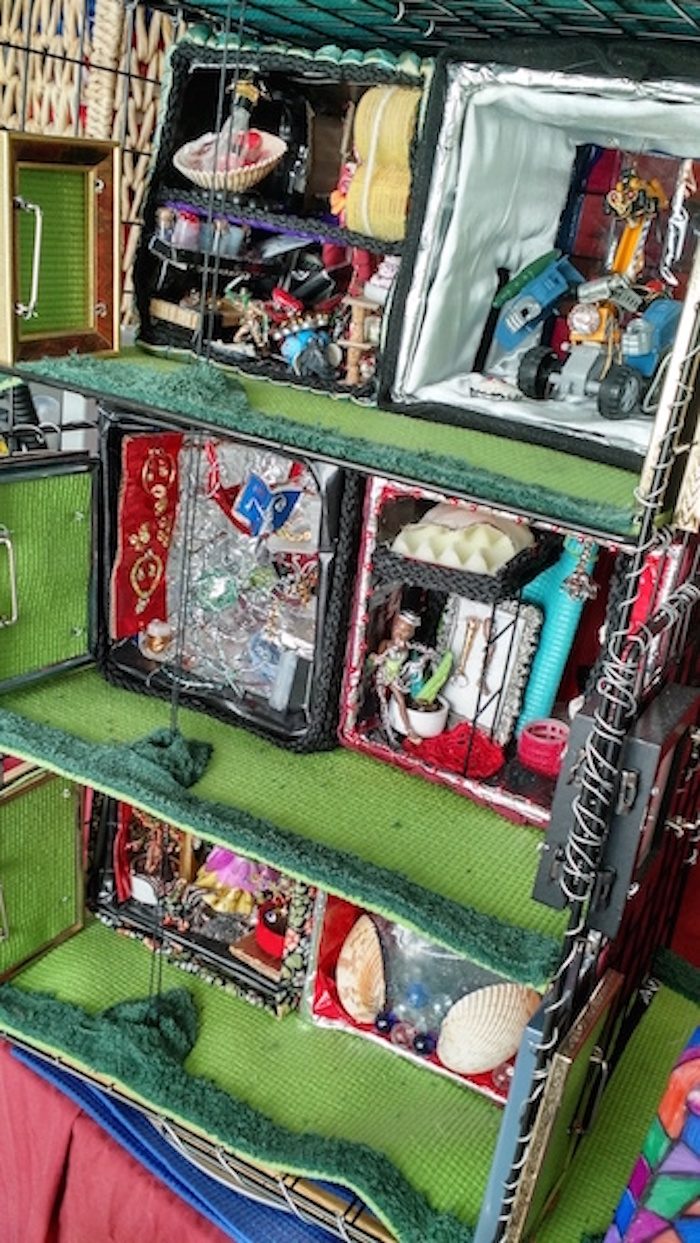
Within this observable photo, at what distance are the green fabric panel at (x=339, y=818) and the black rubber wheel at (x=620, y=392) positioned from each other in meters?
0.45

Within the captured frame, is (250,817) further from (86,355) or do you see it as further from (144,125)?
(144,125)

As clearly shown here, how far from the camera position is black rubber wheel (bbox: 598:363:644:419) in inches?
38.9

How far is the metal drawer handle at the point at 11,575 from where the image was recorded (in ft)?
4.13

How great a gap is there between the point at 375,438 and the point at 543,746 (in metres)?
0.40

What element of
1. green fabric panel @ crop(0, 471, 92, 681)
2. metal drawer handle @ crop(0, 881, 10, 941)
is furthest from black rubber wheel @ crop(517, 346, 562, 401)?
metal drawer handle @ crop(0, 881, 10, 941)

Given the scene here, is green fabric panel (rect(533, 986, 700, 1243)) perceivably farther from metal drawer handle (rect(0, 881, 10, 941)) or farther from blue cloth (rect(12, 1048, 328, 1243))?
metal drawer handle (rect(0, 881, 10, 941))

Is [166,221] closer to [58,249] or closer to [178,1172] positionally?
[58,249]

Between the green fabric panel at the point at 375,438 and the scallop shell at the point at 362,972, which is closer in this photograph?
the green fabric panel at the point at 375,438

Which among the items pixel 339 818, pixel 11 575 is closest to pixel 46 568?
pixel 11 575

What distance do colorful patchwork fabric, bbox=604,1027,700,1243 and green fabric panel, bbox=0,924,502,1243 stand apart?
10.0 inches

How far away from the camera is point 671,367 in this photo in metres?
0.75

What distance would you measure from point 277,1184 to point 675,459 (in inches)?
33.9

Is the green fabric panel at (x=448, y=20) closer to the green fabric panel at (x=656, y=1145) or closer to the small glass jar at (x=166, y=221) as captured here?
the small glass jar at (x=166, y=221)

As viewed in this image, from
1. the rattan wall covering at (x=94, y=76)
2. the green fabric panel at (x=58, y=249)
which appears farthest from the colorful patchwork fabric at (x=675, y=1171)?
the rattan wall covering at (x=94, y=76)
